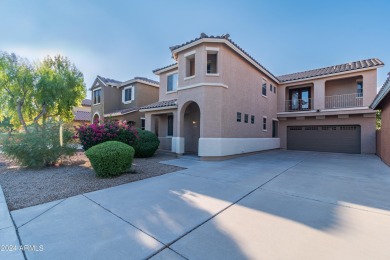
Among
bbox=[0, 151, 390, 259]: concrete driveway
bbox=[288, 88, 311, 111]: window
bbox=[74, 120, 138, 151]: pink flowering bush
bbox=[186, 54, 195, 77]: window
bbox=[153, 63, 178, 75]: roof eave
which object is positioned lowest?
bbox=[0, 151, 390, 259]: concrete driveway

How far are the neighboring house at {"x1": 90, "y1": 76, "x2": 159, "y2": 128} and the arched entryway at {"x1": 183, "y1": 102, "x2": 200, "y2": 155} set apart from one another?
Answer: 256 inches

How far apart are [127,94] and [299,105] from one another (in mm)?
18165

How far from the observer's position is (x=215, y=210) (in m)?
4.20

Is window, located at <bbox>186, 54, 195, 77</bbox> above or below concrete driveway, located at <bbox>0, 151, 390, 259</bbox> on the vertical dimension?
above

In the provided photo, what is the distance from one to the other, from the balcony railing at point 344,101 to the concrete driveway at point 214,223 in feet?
41.3

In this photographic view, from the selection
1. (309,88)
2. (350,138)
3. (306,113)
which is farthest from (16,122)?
(350,138)

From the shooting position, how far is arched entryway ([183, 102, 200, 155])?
566 inches

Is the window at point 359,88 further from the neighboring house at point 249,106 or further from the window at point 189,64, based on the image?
the window at point 189,64

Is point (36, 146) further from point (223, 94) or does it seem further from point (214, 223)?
point (223, 94)

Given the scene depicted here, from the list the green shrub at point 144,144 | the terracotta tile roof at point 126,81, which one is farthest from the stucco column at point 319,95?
the terracotta tile roof at point 126,81

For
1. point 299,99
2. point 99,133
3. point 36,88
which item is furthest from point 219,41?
point 36,88

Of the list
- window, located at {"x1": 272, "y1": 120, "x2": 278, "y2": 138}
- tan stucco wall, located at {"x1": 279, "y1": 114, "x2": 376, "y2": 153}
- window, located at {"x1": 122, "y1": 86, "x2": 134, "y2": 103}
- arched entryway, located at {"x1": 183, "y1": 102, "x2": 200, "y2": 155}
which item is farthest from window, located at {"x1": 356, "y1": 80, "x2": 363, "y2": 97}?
window, located at {"x1": 122, "y1": 86, "x2": 134, "y2": 103}

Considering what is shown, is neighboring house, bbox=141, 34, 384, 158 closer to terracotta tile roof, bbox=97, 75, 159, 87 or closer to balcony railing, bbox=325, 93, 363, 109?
balcony railing, bbox=325, 93, 363, 109

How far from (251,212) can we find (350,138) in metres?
16.9
